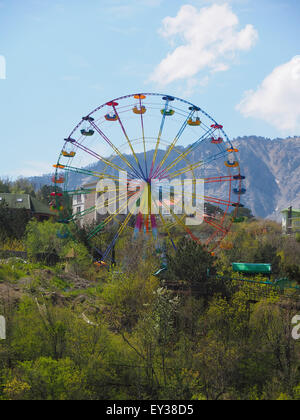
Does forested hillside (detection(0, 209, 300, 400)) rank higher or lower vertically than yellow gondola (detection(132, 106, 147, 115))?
lower

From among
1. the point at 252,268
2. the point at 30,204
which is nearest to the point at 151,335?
the point at 252,268

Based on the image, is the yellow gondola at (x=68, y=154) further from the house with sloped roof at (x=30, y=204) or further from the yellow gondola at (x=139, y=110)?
the house with sloped roof at (x=30, y=204)

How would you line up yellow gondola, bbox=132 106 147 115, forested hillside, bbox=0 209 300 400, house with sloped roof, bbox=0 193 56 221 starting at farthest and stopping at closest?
house with sloped roof, bbox=0 193 56 221
yellow gondola, bbox=132 106 147 115
forested hillside, bbox=0 209 300 400

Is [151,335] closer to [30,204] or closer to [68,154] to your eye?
[68,154]

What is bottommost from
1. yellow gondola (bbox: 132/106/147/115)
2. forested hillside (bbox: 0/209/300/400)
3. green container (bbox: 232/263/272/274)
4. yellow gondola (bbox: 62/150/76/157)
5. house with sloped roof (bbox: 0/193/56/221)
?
forested hillside (bbox: 0/209/300/400)

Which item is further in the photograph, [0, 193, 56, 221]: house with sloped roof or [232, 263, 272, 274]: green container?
[0, 193, 56, 221]: house with sloped roof

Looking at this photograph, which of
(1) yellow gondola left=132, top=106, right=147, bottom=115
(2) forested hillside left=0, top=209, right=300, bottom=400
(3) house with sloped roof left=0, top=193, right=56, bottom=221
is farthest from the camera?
(3) house with sloped roof left=0, top=193, right=56, bottom=221

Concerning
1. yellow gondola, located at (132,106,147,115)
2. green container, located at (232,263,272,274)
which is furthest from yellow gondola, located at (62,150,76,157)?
green container, located at (232,263,272,274)

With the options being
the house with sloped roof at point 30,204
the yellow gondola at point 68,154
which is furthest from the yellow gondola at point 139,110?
the house with sloped roof at point 30,204

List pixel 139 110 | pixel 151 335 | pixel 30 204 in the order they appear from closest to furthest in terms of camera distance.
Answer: pixel 151 335
pixel 139 110
pixel 30 204

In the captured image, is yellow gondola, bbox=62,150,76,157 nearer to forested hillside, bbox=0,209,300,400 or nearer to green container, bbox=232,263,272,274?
forested hillside, bbox=0,209,300,400

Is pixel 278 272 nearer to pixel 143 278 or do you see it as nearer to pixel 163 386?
pixel 143 278
